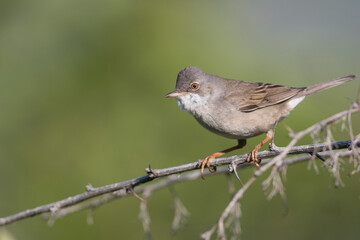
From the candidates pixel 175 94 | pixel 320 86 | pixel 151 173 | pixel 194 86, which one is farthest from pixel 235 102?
pixel 151 173

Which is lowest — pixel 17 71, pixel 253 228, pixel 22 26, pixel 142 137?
pixel 253 228

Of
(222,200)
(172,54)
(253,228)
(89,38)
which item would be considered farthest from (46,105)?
(253,228)

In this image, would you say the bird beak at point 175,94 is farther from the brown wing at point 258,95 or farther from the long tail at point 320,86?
the long tail at point 320,86

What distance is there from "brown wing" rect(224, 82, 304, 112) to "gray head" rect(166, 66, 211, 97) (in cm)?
27

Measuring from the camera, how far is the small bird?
407 centimetres

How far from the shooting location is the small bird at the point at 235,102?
407cm

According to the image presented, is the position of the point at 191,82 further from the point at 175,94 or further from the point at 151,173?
the point at 151,173

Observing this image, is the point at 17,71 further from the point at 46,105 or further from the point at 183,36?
the point at 183,36

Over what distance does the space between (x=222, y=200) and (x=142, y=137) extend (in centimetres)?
105

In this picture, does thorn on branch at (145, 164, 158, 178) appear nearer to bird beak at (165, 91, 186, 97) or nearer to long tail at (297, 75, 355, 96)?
bird beak at (165, 91, 186, 97)

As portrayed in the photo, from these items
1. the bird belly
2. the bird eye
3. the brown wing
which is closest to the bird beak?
the bird eye

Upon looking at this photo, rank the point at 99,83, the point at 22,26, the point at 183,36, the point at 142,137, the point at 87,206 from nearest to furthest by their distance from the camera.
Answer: the point at 87,206
the point at 142,137
the point at 99,83
the point at 183,36
the point at 22,26

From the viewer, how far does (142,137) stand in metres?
4.16

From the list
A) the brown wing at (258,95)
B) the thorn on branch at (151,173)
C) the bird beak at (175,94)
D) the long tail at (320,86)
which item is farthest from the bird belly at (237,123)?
the thorn on branch at (151,173)
